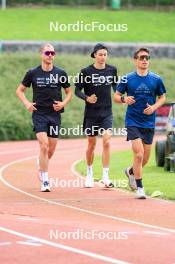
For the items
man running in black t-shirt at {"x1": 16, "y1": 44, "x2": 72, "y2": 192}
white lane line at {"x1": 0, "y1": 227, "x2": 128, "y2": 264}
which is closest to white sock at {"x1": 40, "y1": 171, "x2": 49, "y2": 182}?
man running in black t-shirt at {"x1": 16, "y1": 44, "x2": 72, "y2": 192}

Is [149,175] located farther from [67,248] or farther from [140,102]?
[67,248]

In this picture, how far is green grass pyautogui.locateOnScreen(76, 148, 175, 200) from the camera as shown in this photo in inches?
617

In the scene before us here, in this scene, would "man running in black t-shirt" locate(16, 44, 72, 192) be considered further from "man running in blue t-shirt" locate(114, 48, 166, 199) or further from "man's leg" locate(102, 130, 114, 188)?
"man running in blue t-shirt" locate(114, 48, 166, 199)

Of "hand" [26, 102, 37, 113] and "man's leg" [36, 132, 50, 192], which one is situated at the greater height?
"hand" [26, 102, 37, 113]

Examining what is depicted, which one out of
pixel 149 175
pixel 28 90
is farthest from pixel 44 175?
pixel 28 90

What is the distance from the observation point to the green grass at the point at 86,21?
5112 cm

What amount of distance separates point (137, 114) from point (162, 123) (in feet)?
76.6

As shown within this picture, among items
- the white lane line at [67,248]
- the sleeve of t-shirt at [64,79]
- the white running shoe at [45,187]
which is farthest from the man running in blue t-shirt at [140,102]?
the white lane line at [67,248]

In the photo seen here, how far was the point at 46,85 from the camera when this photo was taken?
15484mm

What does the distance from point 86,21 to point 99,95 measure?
3632cm

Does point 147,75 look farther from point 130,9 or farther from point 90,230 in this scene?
point 130,9

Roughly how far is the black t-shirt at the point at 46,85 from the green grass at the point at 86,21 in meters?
33.0

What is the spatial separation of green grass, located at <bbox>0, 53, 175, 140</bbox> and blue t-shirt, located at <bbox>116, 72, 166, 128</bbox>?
20.1 m

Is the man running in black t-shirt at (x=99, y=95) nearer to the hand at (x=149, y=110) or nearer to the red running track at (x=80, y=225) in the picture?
the red running track at (x=80, y=225)
